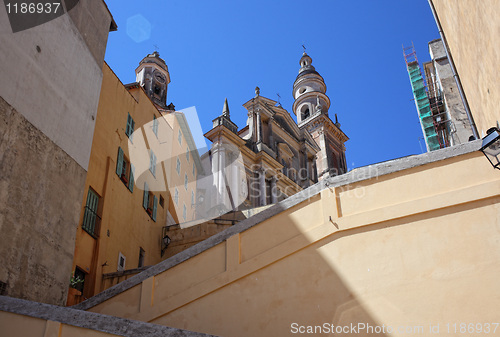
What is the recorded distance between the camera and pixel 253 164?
29.1m

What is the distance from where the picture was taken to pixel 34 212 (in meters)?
7.90

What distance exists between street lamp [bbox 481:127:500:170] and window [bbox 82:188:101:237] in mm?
9413

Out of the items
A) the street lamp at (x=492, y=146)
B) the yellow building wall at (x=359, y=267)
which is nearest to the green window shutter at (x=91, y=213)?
the yellow building wall at (x=359, y=267)

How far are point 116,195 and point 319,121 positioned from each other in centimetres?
2728

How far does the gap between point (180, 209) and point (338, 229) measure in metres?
16.0

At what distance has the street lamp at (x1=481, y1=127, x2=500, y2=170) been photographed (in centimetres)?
568

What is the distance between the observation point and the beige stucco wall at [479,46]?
6.72 metres

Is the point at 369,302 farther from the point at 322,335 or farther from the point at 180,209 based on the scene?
the point at 180,209

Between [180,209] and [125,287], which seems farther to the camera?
[180,209]

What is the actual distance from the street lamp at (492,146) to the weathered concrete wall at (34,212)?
21.2ft

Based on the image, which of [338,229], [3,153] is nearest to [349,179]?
[338,229]

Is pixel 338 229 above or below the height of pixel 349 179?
below

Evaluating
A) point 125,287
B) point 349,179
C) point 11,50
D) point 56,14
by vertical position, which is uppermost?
point 56,14

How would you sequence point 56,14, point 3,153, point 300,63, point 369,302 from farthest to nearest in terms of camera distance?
point 300,63 → point 56,14 → point 3,153 → point 369,302
